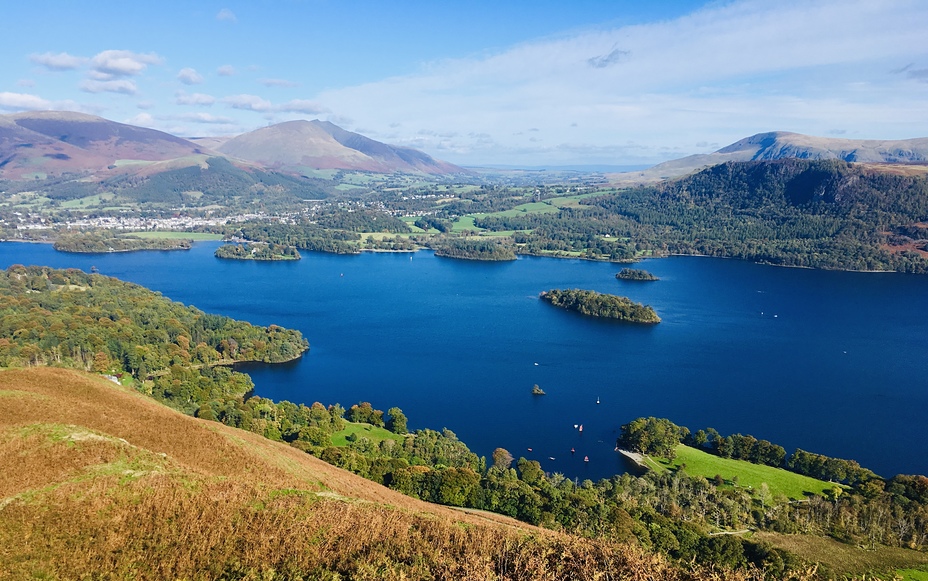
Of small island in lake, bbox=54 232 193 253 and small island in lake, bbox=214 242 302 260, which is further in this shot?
small island in lake, bbox=54 232 193 253

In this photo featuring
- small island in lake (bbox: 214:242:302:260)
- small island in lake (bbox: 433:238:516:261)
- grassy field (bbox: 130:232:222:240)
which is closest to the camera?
small island in lake (bbox: 214:242:302:260)

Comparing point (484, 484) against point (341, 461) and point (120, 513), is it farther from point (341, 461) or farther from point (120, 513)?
point (120, 513)

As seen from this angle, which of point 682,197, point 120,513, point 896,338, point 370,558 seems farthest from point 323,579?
point 682,197

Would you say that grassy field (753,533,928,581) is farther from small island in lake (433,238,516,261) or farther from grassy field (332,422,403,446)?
small island in lake (433,238,516,261)

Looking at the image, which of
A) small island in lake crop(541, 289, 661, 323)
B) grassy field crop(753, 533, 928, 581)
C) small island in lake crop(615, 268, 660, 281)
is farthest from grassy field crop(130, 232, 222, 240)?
grassy field crop(753, 533, 928, 581)

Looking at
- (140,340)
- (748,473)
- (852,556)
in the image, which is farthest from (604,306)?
(140,340)

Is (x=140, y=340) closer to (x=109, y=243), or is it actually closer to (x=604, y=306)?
(x=604, y=306)

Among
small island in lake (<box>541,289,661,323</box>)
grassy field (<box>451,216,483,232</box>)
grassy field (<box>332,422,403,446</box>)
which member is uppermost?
grassy field (<box>451,216,483,232</box>)
